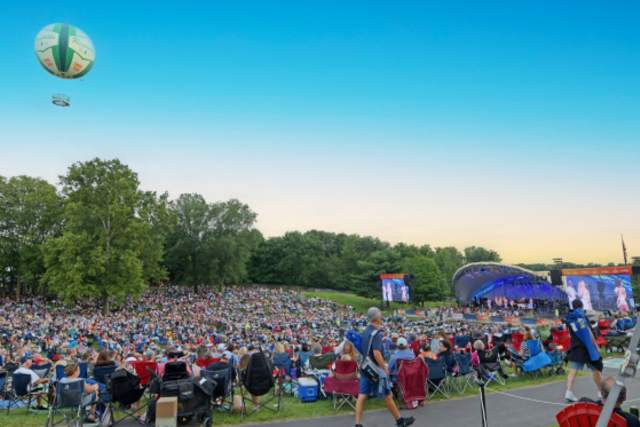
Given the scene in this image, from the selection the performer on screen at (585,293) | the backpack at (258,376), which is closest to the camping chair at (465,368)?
the backpack at (258,376)

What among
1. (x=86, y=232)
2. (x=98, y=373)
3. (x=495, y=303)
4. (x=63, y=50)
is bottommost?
(x=495, y=303)

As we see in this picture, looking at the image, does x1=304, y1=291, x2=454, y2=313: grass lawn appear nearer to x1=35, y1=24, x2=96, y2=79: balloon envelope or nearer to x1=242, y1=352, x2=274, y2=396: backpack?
x1=35, y1=24, x2=96, y2=79: balloon envelope

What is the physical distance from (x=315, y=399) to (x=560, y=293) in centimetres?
4445

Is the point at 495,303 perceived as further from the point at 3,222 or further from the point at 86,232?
the point at 3,222

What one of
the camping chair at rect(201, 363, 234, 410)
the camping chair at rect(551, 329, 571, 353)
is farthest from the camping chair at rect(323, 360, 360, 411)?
the camping chair at rect(551, 329, 571, 353)

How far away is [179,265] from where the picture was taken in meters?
62.0

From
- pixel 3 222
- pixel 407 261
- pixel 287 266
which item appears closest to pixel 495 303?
pixel 407 261

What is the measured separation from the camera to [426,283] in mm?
58094

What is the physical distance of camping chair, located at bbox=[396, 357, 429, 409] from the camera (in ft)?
22.7

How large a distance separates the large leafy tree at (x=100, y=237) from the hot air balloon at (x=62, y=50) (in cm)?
2084

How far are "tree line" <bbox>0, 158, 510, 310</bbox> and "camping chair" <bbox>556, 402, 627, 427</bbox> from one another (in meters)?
33.3

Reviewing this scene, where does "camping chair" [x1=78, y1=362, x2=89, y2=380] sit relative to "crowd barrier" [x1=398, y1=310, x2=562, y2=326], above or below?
above

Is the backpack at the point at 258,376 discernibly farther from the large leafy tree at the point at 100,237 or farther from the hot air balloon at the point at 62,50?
the large leafy tree at the point at 100,237

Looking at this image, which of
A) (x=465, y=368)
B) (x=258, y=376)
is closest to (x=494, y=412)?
(x=465, y=368)
